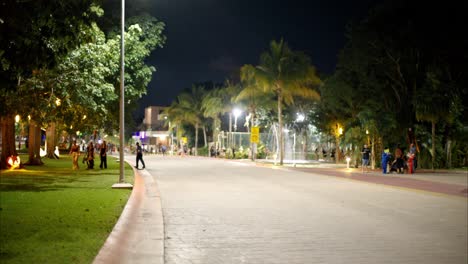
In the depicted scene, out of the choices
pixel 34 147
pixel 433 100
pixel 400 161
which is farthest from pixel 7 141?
pixel 433 100

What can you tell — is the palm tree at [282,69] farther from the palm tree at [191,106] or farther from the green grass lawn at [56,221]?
the palm tree at [191,106]

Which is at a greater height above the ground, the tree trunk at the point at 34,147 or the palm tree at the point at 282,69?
the palm tree at the point at 282,69

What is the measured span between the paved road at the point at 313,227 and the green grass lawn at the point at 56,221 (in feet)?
3.98

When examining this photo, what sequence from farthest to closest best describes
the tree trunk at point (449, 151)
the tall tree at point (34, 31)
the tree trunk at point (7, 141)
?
the tree trunk at point (449, 151)
the tree trunk at point (7, 141)
the tall tree at point (34, 31)

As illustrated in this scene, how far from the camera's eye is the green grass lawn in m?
7.32

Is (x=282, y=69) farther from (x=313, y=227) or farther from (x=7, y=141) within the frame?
(x=313, y=227)

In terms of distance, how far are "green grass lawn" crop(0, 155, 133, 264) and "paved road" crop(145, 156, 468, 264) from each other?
121 cm

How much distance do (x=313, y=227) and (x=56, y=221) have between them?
4944mm

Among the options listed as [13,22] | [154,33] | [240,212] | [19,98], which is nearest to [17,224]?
[13,22]

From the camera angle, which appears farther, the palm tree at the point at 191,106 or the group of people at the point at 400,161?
the palm tree at the point at 191,106

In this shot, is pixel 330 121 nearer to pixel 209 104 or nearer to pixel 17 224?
pixel 209 104

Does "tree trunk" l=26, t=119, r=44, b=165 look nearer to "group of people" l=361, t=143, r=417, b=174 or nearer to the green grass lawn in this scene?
the green grass lawn

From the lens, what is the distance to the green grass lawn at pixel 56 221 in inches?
288

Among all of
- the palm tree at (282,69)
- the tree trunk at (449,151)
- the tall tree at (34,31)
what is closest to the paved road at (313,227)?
the tall tree at (34,31)
